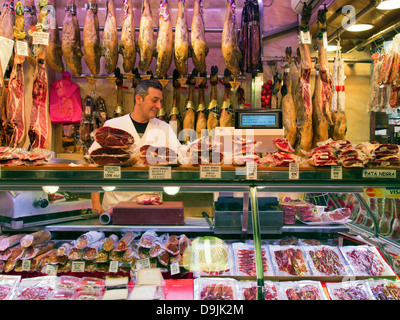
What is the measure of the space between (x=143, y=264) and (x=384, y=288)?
1695mm

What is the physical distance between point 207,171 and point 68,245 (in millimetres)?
1323

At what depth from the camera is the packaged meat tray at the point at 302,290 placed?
6.74 feet

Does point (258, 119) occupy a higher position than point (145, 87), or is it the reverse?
point (145, 87)

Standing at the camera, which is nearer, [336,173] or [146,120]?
[336,173]

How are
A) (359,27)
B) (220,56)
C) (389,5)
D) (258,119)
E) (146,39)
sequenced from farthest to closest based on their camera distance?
(220,56)
(359,27)
(146,39)
(389,5)
(258,119)

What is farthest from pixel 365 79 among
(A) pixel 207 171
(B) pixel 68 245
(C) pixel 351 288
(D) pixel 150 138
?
(B) pixel 68 245

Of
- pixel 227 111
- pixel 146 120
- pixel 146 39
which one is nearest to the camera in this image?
pixel 146 120

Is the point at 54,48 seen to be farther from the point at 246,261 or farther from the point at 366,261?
the point at 366,261

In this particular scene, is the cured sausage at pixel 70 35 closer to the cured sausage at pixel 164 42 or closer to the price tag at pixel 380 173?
the cured sausage at pixel 164 42

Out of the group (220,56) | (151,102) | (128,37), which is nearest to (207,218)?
(151,102)

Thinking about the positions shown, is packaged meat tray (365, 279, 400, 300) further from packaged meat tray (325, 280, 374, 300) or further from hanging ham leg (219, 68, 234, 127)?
hanging ham leg (219, 68, 234, 127)

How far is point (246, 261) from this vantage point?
7.26ft

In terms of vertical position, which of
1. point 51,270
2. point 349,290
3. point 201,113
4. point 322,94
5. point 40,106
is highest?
point 322,94
